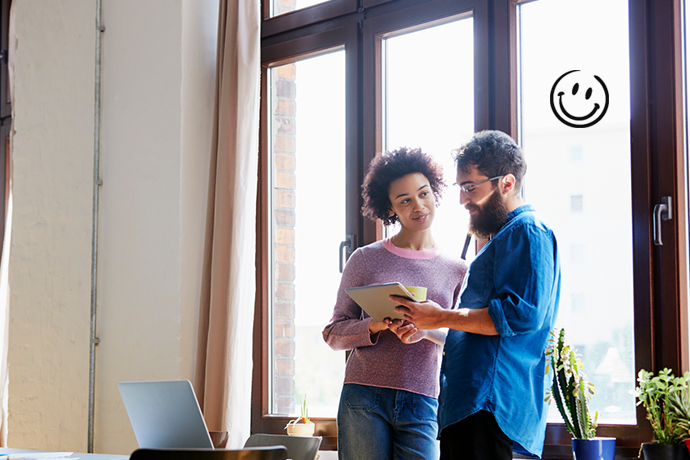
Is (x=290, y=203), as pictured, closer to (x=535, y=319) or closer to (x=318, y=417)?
(x=318, y=417)

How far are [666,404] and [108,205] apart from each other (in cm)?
249

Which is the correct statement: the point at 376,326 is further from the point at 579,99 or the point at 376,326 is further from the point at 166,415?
the point at 579,99

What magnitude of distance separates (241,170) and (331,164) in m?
0.40

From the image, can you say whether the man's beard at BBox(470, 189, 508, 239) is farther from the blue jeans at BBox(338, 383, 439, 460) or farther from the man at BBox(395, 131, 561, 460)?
the blue jeans at BBox(338, 383, 439, 460)

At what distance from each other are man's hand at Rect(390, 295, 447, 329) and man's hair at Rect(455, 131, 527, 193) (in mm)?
390

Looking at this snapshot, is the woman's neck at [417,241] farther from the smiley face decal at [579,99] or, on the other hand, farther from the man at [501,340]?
the smiley face decal at [579,99]

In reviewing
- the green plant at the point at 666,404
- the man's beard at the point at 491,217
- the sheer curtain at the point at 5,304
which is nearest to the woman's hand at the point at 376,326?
the man's beard at the point at 491,217

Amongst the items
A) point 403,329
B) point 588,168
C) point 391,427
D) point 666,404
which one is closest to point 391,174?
point 403,329

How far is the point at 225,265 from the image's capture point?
2.99 meters

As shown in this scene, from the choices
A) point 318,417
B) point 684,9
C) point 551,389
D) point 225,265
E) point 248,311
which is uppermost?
point 684,9

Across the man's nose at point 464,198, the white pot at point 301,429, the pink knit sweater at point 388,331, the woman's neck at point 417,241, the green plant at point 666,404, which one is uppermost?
the man's nose at point 464,198

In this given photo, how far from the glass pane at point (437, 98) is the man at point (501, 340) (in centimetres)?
82

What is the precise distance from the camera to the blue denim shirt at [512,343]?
171cm

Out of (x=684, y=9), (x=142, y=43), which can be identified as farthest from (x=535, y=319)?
(x=142, y=43)
